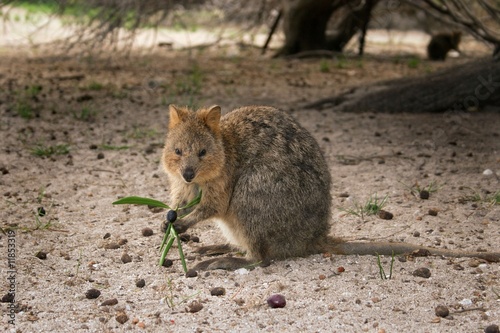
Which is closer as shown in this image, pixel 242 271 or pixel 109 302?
pixel 109 302

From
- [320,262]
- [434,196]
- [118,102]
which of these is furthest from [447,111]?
[320,262]

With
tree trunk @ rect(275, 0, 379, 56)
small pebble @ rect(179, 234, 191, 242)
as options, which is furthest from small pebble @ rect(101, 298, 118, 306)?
tree trunk @ rect(275, 0, 379, 56)

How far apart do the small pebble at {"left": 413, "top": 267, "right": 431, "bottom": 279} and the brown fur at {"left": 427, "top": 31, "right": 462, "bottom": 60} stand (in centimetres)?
1025

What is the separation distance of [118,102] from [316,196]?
5.23 meters

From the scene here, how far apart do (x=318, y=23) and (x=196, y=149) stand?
909cm

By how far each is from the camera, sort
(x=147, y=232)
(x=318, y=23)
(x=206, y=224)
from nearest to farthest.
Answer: (x=147, y=232), (x=206, y=224), (x=318, y=23)

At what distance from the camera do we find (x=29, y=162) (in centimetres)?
675

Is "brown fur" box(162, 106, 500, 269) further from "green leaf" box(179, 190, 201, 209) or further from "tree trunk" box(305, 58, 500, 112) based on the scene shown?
"tree trunk" box(305, 58, 500, 112)

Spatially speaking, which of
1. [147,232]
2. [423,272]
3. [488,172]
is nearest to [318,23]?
[488,172]

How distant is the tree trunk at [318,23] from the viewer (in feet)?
40.9

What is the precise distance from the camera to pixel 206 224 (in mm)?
5570

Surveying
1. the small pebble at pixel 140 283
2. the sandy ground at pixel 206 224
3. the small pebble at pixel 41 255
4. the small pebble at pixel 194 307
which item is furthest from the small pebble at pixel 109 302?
the small pebble at pixel 41 255

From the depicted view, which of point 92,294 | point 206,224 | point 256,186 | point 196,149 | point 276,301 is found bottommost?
point 206,224

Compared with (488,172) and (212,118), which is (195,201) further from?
(488,172)
